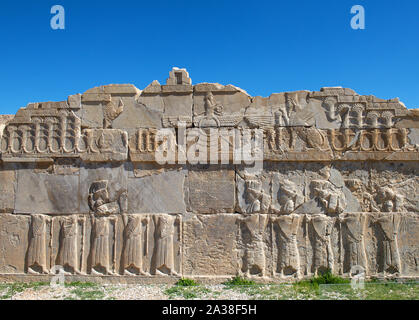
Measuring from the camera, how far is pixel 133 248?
22.0 feet

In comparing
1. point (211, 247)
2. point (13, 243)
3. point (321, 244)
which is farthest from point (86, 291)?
point (321, 244)

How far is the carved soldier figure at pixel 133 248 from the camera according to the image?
671 centimetres

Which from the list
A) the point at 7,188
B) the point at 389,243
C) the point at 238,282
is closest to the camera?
the point at 238,282

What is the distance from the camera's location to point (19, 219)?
7016 millimetres

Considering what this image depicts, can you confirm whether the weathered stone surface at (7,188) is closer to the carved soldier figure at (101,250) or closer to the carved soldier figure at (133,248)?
the carved soldier figure at (101,250)

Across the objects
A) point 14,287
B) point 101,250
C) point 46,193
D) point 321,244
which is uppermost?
point 46,193

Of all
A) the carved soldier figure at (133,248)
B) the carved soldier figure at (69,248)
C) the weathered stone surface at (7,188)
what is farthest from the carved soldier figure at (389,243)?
the weathered stone surface at (7,188)

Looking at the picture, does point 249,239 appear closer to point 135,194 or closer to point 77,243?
point 135,194

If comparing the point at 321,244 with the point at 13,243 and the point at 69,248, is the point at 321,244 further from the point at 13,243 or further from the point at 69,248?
the point at 13,243

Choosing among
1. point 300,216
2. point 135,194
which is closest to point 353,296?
point 300,216

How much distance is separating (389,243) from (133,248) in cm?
448

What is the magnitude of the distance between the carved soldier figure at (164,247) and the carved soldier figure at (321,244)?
2.48 m

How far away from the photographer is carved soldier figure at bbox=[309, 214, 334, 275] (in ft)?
21.6

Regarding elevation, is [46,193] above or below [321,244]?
above
